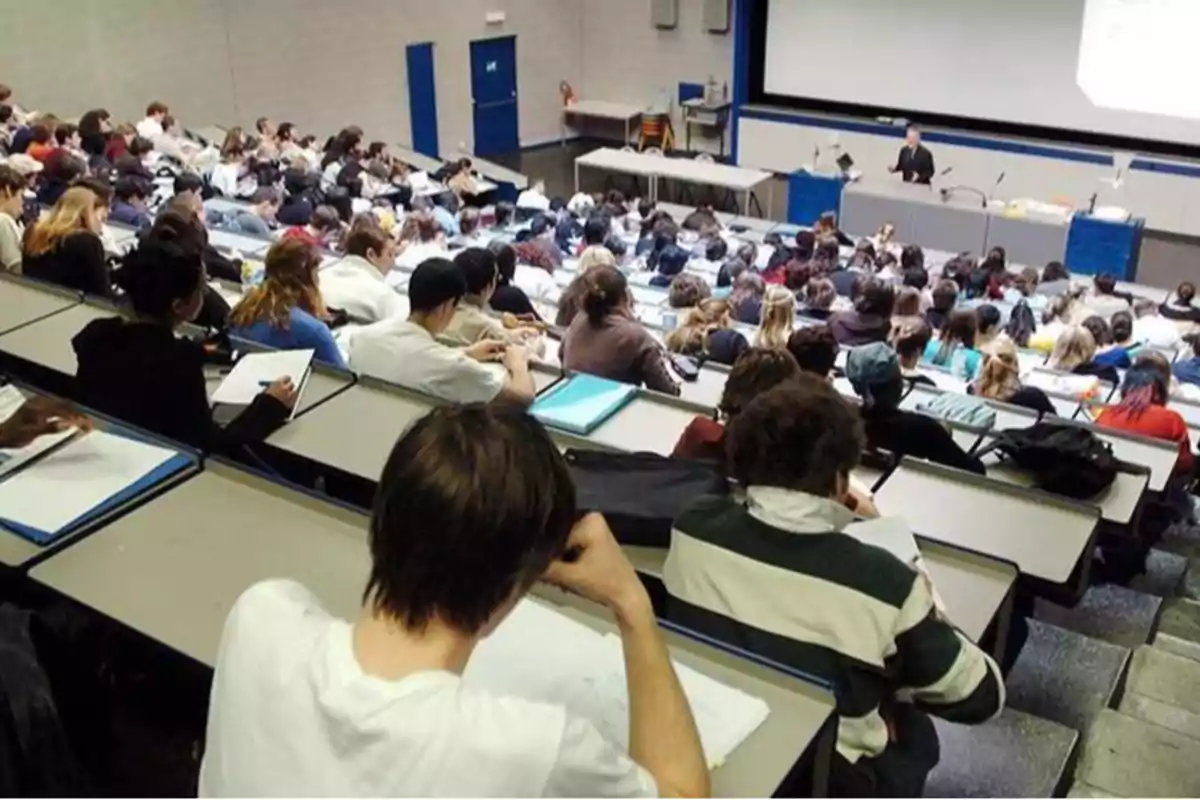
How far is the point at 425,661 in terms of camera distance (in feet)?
4.32

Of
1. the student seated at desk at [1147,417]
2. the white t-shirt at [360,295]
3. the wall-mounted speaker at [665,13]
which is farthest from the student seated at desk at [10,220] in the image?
the wall-mounted speaker at [665,13]

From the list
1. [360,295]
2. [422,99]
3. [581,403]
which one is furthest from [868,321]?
[422,99]

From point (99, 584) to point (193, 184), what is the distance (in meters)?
6.59

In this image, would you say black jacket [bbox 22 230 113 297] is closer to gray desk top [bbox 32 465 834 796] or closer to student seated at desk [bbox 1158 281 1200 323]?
gray desk top [bbox 32 465 834 796]

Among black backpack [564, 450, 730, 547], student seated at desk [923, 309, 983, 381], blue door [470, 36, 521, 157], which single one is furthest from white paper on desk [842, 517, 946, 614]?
blue door [470, 36, 521, 157]

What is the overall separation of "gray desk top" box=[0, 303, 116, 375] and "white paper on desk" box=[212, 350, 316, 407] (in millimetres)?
542

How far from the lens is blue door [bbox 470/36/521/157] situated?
14.6 m

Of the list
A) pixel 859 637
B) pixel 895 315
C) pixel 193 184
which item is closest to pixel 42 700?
pixel 859 637

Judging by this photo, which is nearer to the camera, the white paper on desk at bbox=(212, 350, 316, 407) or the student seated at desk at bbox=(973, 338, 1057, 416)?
the white paper on desk at bbox=(212, 350, 316, 407)

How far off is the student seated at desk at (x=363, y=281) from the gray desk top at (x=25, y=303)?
3.38 ft

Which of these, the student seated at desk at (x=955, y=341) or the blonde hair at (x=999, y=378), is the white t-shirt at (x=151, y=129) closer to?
the student seated at desk at (x=955, y=341)

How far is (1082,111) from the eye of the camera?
39.8ft

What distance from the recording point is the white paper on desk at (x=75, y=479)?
246cm

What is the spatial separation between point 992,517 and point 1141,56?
10.3 m
